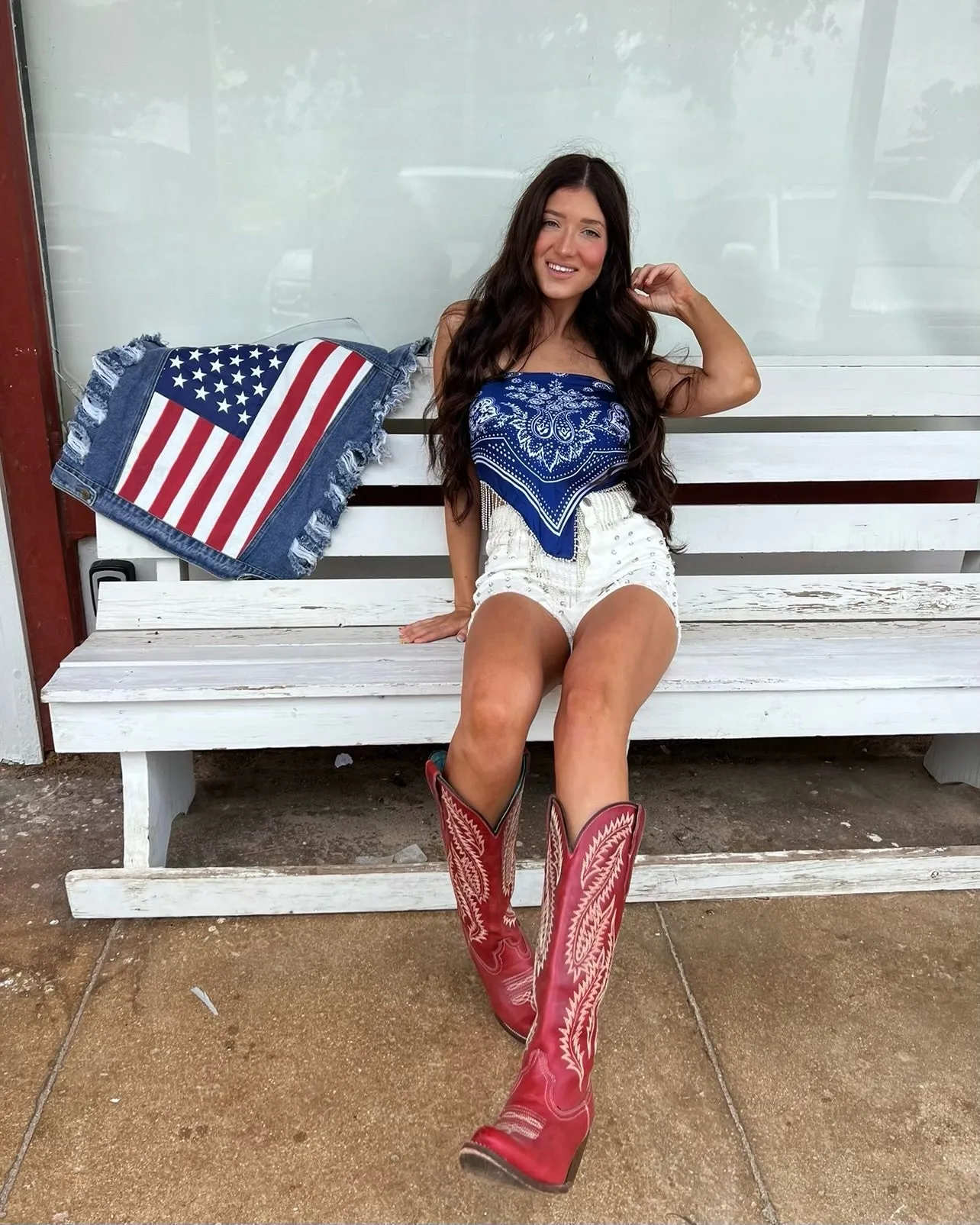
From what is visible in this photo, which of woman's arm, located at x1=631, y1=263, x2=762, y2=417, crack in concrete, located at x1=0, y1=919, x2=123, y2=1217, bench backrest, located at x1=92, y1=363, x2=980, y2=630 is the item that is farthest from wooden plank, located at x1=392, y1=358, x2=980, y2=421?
crack in concrete, located at x1=0, y1=919, x2=123, y2=1217

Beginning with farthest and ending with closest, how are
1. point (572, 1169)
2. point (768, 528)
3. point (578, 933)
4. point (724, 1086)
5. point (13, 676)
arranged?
point (13, 676)
point (768, 528)
point (724, 1086)
point (578, 933)
point (572, 1169)

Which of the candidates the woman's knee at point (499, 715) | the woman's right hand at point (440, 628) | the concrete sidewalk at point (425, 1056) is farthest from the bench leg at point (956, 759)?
the woman's knee at point (499, 715)

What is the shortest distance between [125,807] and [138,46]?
79.3 inches

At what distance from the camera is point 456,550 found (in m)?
2.34

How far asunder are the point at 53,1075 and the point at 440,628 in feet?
4.14

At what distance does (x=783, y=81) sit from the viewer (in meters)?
2.68

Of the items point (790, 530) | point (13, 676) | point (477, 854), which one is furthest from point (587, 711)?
point (13, 676)

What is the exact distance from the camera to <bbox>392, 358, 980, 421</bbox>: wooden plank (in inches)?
102

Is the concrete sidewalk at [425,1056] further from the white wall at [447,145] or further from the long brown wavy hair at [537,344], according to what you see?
the white wall at [447,145]

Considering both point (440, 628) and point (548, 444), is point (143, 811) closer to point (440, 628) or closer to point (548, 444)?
point (440, 628)

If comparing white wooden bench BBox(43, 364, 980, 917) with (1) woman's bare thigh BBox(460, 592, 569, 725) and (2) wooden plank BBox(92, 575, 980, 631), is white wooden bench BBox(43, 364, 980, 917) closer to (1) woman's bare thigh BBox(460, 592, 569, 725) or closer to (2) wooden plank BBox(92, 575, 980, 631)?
(2) wooden plank BBox(92, 575, 980, 631)

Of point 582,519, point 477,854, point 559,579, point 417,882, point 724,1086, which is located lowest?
point 724,1086

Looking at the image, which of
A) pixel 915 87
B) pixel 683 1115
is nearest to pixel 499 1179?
pixel 683 1115

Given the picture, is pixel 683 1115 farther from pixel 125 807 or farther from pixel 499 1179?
pixel 125 807
